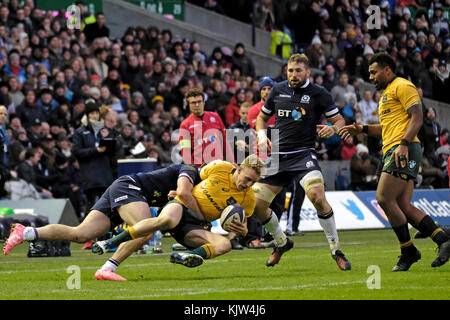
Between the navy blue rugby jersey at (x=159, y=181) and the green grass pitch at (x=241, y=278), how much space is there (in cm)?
84

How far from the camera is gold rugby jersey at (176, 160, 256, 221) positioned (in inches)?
408

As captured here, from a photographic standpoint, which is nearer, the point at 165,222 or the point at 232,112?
the point at 165,222

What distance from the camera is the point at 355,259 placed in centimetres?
1228

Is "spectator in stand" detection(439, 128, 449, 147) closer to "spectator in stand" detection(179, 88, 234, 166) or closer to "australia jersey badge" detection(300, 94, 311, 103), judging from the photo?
"spectator in stand" detection(179, 88, 234, 166)

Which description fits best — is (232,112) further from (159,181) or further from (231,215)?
(231,215)

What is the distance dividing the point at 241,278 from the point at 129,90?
1251 cm

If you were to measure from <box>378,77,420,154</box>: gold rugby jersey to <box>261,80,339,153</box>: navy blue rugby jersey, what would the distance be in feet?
3.66

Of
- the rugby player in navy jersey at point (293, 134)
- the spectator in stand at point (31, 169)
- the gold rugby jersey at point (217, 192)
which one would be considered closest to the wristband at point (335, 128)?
the rugby player in navy jersey at point (293, 134)

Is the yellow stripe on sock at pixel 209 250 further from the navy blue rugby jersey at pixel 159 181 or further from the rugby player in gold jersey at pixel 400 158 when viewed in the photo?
the rugby player in gold jersey at pixel 400 158

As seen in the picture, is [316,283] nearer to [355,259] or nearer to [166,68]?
[355,259]

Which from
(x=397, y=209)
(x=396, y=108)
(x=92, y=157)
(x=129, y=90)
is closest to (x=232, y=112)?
(x=129, y=90)

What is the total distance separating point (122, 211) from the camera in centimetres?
1038

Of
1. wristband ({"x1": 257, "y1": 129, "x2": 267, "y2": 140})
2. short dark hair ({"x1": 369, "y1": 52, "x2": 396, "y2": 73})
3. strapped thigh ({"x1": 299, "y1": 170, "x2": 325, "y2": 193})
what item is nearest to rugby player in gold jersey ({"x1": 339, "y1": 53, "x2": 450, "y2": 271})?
short dark hair ({"x1": 369, "y1": 52, "x2": 396, "y2": 73})
